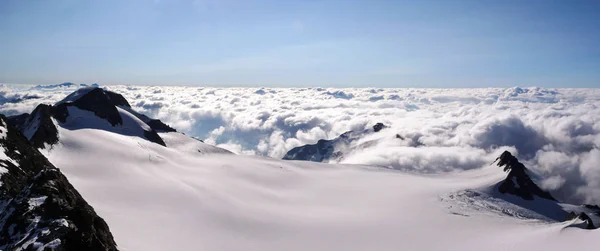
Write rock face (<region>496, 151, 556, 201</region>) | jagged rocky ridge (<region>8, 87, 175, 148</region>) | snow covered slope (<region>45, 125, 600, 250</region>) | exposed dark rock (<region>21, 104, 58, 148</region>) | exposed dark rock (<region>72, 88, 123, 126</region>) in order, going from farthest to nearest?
1. rock face (<region>496, 151, 556, 201</region>)
2. exposed dark rock (<region>72, 88, 123, 126</region>)
3. jagged rocky ridge (<region>8, 87, 175, 148</region>)
4. exposed dark rock (<region>21, 104, 58, 148</region>)
5. snow covered slope (<region>45, 125, 600, 250</region>)

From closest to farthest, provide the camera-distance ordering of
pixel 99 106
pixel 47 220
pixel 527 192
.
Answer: pixel 47 220, pixel 99 106, pixel 527 192

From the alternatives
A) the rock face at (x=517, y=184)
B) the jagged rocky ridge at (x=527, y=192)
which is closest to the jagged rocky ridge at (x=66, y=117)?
the rock face at (x=517, y=184)

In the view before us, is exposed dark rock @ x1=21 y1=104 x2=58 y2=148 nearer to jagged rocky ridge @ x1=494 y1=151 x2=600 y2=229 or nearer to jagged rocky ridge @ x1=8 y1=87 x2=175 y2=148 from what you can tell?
jagged rocky ridge @ x1=8 y1=87 x2=175 y2=148

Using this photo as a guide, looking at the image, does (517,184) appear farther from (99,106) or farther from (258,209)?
(99,106)

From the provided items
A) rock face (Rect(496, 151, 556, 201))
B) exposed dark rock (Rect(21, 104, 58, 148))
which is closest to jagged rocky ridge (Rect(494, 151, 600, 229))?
rock face (Rect(496, 151, 556, 201))

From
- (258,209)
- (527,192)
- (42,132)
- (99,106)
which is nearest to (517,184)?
(527,192)

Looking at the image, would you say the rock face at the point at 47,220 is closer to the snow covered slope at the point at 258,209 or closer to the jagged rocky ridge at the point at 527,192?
the snow covered slope at the point at 258,209

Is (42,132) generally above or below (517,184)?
above

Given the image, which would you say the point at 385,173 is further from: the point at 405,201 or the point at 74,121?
the point at 74,121
